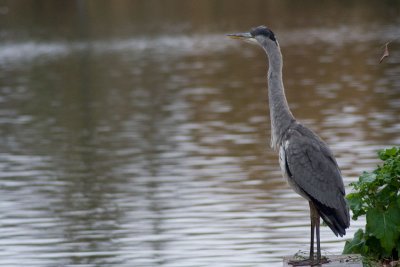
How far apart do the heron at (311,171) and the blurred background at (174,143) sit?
3.03ft

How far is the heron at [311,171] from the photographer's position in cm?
724

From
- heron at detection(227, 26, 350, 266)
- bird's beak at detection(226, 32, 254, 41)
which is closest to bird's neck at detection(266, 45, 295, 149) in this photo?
heron at detection(227, 26, 350, 266)

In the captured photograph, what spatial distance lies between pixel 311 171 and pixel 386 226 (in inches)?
28.8

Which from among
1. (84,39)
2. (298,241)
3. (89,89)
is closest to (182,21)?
(84,39)

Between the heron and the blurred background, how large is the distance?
0.92 metres

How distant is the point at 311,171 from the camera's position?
289 inches

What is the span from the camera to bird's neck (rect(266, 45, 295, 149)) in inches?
303

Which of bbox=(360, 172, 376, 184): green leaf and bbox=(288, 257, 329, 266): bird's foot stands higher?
bbox=(360, 172, 376, 184): green leaf

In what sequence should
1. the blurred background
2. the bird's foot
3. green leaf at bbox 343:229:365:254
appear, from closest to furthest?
the bird's foot
green leaf at bbox 343:229:365:254
the blurred background

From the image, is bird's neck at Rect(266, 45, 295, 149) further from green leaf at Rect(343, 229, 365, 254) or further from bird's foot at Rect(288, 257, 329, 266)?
green leaf at Rect(343, 229, 365, 254)

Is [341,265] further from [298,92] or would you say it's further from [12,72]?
[12,72]

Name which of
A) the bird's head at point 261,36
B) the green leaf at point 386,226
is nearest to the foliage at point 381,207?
the green leaf at point 386,226

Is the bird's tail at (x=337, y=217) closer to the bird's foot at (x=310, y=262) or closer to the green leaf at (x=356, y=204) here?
the bird's foot at (x=310, y=262)

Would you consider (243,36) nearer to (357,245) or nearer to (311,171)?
(311,171)
